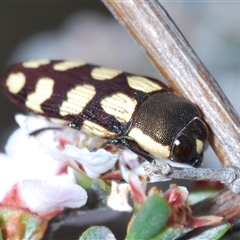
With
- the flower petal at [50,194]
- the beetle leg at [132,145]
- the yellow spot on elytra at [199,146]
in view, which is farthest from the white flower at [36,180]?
the yellow spot on elytra at [199,146]

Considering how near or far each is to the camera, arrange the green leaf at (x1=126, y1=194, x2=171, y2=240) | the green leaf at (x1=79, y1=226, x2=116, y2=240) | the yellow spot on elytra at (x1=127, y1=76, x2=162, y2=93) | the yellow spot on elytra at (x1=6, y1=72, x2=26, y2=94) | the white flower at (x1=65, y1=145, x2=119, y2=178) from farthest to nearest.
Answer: the yellow spot on elytra at (x1=6, y1=72, x2=26, y2=94) → the yellow spot on elytra at (x1=127, y1=76, x2=162, y2=93) → the white flower at (x1=65, y1=145, x2=119, y2=178) → the green leaf at (x1=79, y1=226, x2=116, y2=240) → the green leaf at (x1=126, y1=194, x2=171, y2=240)

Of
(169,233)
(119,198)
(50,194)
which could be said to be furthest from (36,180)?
(169,233)

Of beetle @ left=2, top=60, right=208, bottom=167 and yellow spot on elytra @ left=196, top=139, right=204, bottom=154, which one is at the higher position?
beetle @ left=2, top=60, right=208, bottom=167

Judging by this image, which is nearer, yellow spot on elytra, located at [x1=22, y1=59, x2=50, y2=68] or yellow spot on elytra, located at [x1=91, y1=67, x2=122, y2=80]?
yellow spot on elytra, located at [x1=91, y1=67, x2=122, y2=80]

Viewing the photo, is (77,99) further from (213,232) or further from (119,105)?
(213,232)

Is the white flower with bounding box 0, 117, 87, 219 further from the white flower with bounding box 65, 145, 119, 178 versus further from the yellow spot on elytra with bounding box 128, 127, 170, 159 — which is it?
the yellow spot on elytra with bounding box 128, 127, 170, 159

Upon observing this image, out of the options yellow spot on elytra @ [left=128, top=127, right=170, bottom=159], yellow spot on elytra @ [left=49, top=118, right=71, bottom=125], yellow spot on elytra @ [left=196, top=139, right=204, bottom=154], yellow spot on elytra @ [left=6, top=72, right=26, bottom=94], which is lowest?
yellow spot on elytra @ [left=196, top=139, right=204, bottom=154]

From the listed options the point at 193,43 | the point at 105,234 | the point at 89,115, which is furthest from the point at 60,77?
the point at 193,43

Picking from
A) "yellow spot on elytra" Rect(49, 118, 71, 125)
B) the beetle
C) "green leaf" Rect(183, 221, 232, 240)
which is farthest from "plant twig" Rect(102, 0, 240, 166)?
"yellow spot on elytra" Rect(49, 118, 71, 125)
